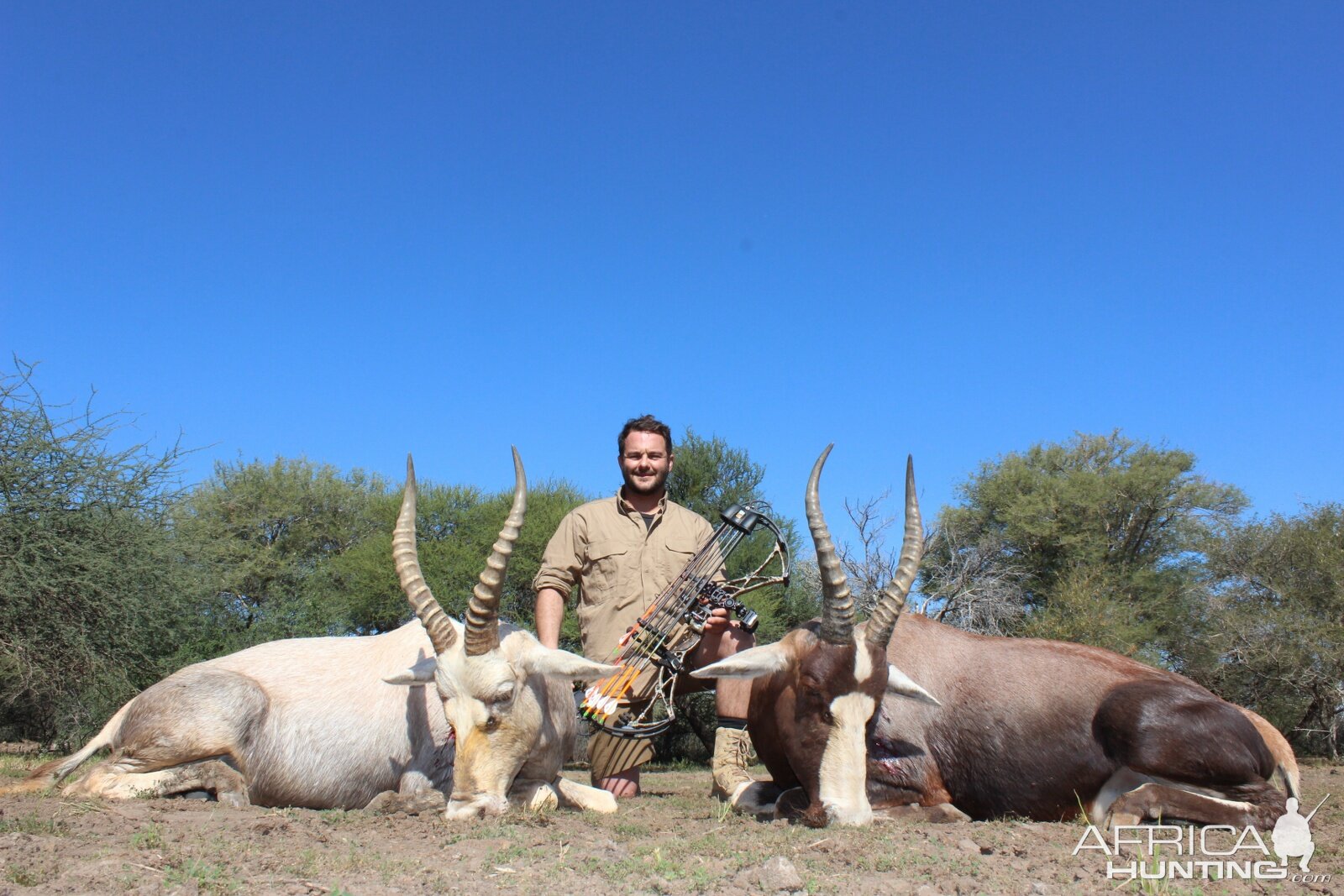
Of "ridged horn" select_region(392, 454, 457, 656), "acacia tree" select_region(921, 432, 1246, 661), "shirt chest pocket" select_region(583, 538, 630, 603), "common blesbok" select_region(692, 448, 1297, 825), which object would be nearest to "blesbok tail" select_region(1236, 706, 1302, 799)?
"common blesbok" select_region(692, 448, 1297, 825)

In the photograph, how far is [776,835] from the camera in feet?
14.5

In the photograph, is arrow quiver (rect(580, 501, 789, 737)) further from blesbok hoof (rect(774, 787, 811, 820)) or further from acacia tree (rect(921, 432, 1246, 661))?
acacia tree (rect(921, 432, 1246, 661))

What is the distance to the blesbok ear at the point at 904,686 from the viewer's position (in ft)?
17.8

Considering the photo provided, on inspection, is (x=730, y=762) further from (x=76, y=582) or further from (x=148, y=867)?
(x=76, y=582)

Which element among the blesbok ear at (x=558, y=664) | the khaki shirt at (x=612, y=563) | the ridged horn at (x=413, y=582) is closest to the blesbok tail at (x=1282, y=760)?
the blesbok ear at (x=558, y=664)

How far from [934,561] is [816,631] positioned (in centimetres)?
2013

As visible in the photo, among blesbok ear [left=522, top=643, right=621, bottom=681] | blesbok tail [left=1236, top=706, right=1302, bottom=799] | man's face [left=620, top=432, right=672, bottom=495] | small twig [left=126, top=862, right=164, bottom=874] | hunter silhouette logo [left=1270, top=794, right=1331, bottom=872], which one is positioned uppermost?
man's face [left=620, top=432, right=672, bottom=495]

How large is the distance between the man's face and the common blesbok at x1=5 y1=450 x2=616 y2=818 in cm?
180

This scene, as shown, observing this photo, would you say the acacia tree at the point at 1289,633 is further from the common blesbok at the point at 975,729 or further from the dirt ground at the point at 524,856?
the dirt ground at the point at 524,856

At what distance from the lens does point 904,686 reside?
543 cm

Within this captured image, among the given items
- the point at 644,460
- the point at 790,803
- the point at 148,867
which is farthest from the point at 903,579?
the point at 148,867

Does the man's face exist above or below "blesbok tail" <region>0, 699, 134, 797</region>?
above

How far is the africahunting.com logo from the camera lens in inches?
152

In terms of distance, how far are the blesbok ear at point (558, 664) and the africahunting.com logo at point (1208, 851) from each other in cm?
248
